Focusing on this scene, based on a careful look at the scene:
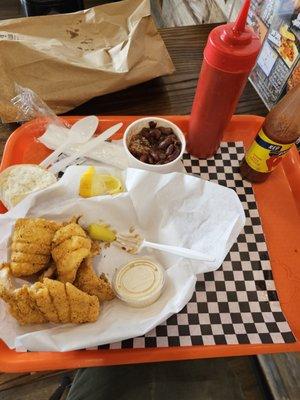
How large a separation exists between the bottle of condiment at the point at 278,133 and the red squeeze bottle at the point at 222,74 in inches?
4.2

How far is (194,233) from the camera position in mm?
852

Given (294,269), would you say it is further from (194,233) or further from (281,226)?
(194,233)

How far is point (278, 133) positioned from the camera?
86 cm

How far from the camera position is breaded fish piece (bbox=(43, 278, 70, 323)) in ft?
2.26

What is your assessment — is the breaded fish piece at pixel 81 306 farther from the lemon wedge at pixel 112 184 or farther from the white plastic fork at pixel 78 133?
the white plastic fork at pixel 78 133

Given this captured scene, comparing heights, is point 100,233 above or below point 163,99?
below

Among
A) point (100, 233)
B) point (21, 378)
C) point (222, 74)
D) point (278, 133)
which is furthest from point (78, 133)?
point (21, 378)

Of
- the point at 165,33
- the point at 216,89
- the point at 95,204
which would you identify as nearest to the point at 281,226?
the point at 216,89

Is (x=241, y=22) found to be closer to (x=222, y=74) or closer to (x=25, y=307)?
(x=222, y=74)

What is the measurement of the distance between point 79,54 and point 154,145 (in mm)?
432

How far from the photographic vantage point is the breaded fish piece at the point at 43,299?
0.68 metres

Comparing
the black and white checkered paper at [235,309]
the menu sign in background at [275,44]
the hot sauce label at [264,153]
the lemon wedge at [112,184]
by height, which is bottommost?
the black and white checkered paper at [235,309]

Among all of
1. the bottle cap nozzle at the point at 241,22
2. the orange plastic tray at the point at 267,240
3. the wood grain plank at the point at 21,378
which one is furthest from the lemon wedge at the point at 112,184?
the wood grain plank at the point at 21,378

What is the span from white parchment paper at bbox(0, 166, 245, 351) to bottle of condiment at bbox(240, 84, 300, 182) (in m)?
0.15
